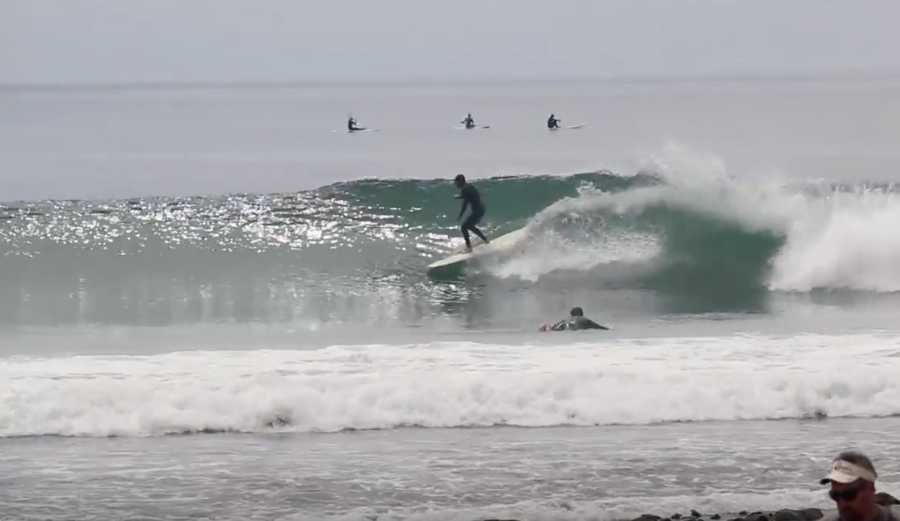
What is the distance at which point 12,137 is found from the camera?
3590 inches

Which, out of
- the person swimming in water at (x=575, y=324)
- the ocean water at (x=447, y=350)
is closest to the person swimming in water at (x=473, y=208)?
the ocean water at (x=447, y=350)

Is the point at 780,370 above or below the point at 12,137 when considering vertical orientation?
below

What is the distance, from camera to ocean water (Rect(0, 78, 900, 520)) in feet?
32.3

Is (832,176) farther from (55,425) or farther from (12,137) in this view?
(12,137)

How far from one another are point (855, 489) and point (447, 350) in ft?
31.1

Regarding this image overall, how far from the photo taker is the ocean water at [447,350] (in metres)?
9.86

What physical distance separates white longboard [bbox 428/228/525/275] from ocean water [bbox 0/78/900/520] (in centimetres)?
22

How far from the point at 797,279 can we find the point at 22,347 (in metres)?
11.4

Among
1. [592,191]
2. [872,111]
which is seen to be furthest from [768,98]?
[592,191]

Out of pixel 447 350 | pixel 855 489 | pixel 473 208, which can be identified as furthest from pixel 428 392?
pixel 473 208

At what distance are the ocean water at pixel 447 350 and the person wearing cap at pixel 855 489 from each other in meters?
3.67

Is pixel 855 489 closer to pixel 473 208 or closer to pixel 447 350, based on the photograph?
pixel 447 350

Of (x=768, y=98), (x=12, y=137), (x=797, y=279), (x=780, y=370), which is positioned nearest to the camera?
(x=780, y=370)

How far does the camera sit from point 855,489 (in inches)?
207
